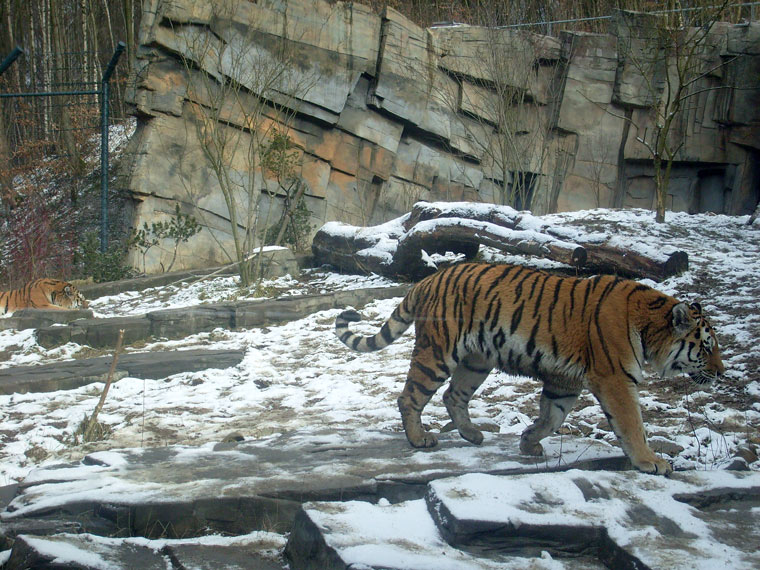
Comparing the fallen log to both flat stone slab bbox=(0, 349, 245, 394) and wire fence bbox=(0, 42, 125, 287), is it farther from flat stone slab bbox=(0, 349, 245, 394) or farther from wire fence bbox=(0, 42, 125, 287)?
wire fence bbox=(0, 42, 125, 287)

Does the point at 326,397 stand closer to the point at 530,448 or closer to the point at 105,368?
the point at 105,368

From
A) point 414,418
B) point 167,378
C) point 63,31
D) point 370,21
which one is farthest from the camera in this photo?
point 63,31

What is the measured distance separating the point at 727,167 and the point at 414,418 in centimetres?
1603

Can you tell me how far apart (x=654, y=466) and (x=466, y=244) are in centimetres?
618

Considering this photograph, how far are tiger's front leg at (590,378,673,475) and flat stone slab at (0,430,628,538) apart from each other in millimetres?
245

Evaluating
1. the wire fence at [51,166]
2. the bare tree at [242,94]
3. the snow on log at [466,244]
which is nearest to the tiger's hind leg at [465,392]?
the snow on log at [466,244]

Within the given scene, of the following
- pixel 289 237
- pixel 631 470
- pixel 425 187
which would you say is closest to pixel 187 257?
pixel 289 237

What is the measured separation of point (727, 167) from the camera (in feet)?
57.3

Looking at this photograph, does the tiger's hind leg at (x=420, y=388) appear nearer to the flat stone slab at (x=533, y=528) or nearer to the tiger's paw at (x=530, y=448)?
the tiger's paw at (x=530, y=448)

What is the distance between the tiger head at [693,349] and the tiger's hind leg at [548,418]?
56 centimetres

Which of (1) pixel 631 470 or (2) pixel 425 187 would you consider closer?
(1) pixel 631 470

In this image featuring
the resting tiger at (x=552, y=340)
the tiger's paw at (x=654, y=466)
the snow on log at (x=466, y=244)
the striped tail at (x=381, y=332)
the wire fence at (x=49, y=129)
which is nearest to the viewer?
the tiger's paw at (x=654, y=466)

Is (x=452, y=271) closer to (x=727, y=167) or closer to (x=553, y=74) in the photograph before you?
(x=553, y=74)

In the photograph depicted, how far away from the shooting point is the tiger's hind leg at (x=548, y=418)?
4.00 meters
